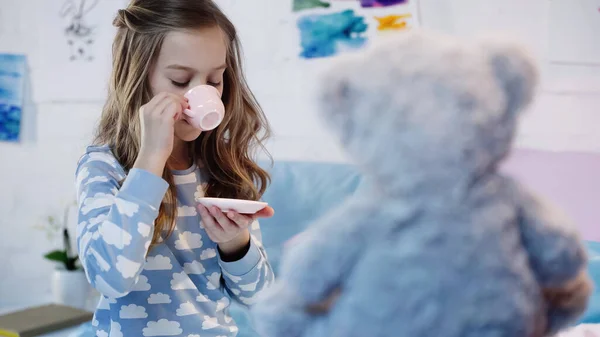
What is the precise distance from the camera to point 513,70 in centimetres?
36

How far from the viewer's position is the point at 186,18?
69cm

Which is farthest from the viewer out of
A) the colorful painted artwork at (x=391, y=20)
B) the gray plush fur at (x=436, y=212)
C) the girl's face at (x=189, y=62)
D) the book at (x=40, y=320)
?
the book at (x=40, y=320)

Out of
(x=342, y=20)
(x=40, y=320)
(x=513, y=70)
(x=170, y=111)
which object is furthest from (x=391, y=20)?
(x=40, y=320)

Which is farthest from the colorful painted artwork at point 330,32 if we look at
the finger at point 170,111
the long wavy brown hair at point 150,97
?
the finger at point 170,111

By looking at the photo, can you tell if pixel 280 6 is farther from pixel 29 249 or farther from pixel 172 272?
pixel 29 249

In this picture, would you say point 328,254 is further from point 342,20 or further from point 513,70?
point 342,20

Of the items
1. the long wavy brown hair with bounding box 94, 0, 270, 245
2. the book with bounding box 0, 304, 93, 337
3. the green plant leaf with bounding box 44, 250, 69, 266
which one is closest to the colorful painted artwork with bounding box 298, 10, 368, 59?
the long wavy brown hair with bounding box 94, 0, 270, 245

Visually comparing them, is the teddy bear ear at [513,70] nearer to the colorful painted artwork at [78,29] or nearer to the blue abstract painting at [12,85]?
the colorful painted artwork at [78,29]

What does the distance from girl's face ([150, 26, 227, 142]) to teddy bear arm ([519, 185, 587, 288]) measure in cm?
39

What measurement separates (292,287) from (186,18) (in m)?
0.40

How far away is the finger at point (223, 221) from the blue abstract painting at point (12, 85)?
4.43 feet

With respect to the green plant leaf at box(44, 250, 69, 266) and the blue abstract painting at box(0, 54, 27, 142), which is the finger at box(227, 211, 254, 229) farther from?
the blue abstract painting at box(0, 54, 27, 142)

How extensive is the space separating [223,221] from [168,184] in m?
0.07

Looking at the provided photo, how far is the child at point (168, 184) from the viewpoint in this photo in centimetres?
61
